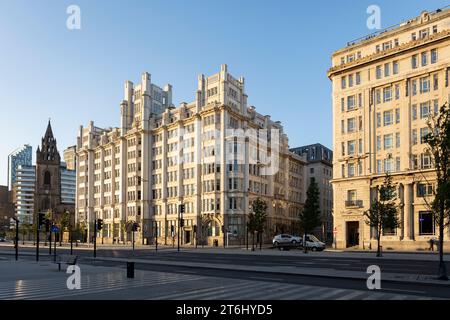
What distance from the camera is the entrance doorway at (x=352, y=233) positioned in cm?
7244

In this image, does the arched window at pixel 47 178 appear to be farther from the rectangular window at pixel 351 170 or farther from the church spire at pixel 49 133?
the rectangular window at pixel 351 170

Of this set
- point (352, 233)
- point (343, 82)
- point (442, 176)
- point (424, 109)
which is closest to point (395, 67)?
point (424, 109)

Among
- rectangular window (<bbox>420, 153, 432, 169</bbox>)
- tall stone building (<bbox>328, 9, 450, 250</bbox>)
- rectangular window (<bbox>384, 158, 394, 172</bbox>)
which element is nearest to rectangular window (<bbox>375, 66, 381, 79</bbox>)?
tall stone building (<bbox>328, 9, 450, 250</bbox>)

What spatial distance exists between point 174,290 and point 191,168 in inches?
3164

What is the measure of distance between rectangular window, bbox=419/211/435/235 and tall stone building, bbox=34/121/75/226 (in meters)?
122

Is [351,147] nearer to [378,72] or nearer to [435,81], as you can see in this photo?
[378,72]

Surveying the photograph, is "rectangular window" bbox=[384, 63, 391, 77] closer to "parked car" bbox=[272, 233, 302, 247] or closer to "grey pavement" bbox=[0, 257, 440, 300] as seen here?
"parked car" bbox=[272, 233, 302, 247]

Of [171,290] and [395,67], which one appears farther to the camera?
[395,67]

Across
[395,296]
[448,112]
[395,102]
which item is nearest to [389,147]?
[395,102]

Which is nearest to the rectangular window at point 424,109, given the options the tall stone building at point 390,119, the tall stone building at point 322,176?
the tall stone building at point 390,119

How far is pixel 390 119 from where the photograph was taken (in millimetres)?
69312

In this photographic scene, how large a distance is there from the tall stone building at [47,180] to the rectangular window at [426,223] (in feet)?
400

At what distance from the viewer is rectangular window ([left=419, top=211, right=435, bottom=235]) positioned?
63.0 metres
